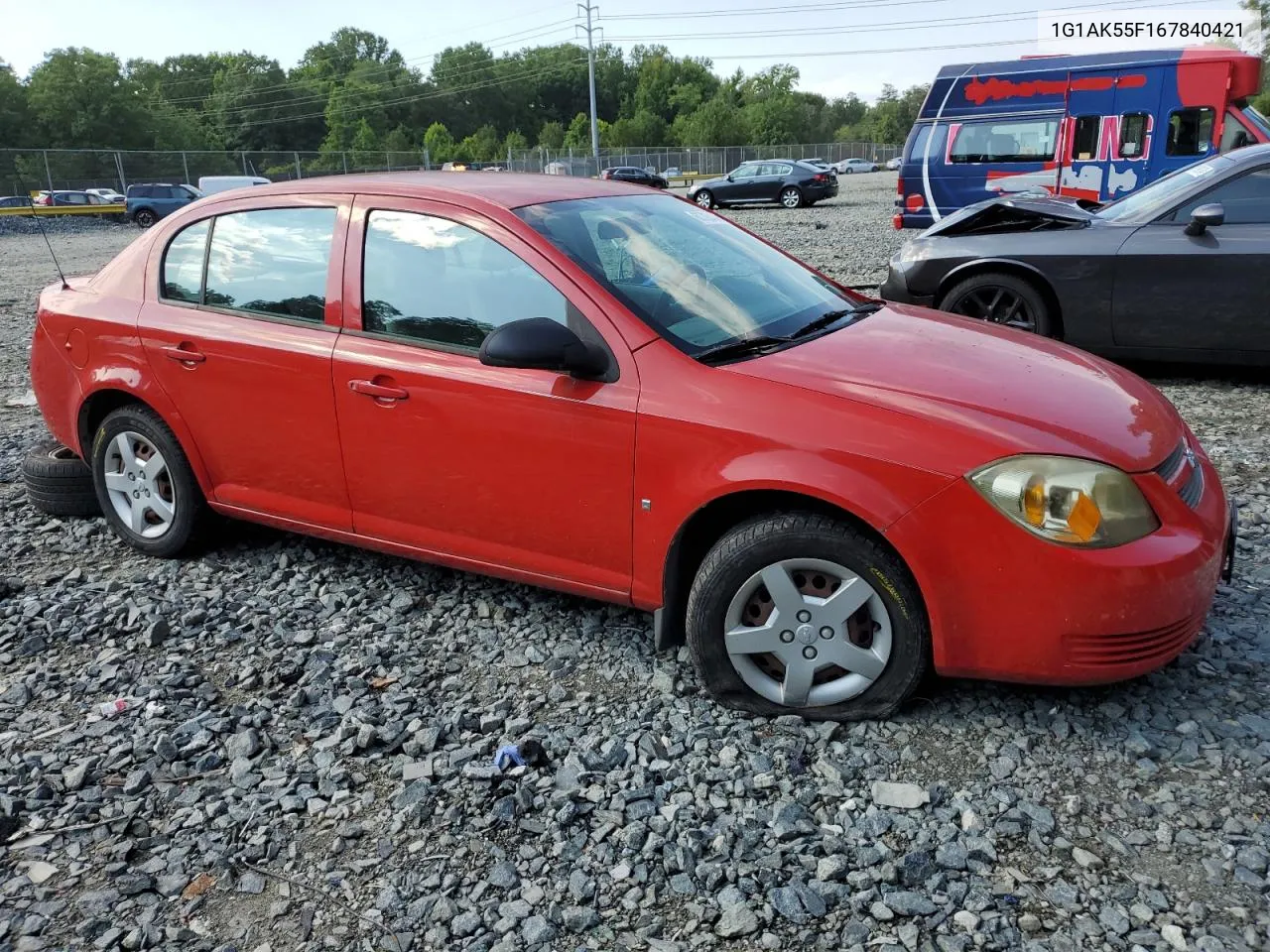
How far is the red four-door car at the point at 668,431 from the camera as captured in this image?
9.00 feet

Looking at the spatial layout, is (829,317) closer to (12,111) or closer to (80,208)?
(80,208)

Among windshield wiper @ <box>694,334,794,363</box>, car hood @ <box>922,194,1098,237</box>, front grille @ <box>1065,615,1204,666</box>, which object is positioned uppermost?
car hood @ <box>922,194,1098,237</box>

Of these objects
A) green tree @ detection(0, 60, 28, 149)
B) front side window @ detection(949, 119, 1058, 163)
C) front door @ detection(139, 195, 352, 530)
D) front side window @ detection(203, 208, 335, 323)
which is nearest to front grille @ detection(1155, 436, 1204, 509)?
front door @ detection(139, 195, 352, 530)

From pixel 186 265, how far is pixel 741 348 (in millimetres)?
2502

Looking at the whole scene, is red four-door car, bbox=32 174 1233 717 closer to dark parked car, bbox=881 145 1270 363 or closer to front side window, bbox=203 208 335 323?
front side window, bbox=203 208 335 323

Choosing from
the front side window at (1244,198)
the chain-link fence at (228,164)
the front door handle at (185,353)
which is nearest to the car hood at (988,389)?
the front door handle at (185,353)

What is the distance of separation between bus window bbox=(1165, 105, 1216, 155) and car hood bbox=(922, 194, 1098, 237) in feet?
26.0

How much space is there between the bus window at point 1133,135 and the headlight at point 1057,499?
14.0 metres

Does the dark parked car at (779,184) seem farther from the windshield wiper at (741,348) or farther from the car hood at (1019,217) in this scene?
the windshield wiper at (741,348)

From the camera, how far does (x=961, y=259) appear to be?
7.16m

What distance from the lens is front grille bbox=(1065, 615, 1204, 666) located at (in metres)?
2.73

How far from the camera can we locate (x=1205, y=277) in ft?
20.9

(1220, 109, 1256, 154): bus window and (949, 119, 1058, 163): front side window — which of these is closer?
(1220, 109, 1256, 154): bus window

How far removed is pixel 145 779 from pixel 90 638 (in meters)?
1.15
